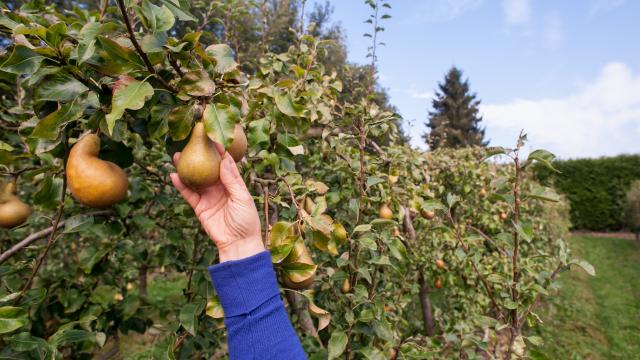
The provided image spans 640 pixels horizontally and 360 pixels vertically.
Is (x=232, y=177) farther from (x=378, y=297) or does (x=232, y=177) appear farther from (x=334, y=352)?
(x=378, y=297)

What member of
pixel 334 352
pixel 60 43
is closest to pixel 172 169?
pixel 60 43

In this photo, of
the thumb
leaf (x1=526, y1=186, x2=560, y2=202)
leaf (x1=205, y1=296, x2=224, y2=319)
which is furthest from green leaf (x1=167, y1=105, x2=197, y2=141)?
leaf (x1=526, y1=186, x2=560, y2=202)

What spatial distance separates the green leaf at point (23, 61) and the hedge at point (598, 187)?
1632 centimetres

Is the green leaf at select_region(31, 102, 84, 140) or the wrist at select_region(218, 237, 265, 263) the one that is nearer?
the green leaf at select_region(31, 102, 84, 140)

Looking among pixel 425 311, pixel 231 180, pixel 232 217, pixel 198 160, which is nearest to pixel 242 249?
pixel 232 217

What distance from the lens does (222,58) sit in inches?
38.6

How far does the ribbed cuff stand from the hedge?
1588 centimetres

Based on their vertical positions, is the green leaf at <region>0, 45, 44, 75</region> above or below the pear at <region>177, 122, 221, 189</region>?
above

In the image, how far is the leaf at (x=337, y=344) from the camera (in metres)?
1.20

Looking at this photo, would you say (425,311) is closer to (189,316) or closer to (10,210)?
(189,316)

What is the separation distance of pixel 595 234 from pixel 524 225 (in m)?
16.3

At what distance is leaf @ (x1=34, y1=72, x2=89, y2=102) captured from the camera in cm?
83

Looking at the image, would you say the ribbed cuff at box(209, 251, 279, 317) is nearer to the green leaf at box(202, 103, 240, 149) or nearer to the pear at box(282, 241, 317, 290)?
the pear at box(282, 241, 317, 290)

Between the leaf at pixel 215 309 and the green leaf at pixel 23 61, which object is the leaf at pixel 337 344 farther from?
the green leaf at pixel 23 61
